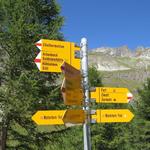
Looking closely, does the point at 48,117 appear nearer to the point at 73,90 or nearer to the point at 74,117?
the point at 74,117

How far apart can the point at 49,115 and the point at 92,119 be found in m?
0.87

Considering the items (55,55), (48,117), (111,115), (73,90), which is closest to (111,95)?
(111,115)

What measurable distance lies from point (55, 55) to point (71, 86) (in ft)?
3.33

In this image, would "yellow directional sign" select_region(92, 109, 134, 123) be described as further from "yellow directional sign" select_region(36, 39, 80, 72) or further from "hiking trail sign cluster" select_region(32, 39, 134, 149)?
"yellow directional sign" select_region(36, 39, 80, 72)

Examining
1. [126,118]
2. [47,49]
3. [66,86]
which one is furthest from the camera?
[126,118]

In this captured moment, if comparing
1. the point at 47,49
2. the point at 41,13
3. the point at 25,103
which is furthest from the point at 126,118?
the point at 41,13

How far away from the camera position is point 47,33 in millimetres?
19641

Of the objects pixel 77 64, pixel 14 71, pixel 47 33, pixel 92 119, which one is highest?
pixel 47 33

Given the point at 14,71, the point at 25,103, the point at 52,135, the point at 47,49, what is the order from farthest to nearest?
the point at 52,135 → the point at 14,71 → the point at 25,103 → the point at 47,49

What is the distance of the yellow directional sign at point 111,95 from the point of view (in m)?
8.98

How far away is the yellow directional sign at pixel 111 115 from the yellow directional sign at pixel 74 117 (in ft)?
1.87

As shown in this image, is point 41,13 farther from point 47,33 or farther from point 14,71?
point 14,71

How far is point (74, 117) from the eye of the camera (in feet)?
25.6

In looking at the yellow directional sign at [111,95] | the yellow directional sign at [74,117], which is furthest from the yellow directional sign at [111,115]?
the yellow directional sign at [74,117]
